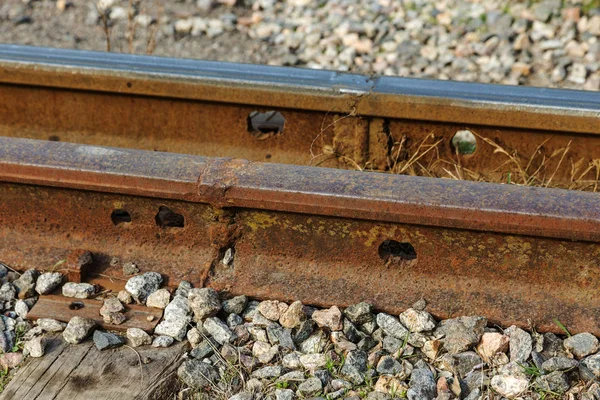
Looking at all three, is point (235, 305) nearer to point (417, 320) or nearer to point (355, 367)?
point (355, 367)

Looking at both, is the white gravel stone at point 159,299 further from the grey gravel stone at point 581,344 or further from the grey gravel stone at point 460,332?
the grey gravel stone at point 581,344

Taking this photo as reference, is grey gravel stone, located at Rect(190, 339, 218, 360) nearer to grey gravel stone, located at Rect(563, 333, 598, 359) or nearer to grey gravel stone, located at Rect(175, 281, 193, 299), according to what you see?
grey gravel stone, located at Rect(175, 281, 193, 299)

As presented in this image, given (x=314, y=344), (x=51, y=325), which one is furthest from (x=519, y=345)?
(x=51, y=325)

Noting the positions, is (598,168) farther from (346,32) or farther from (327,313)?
(346,32)

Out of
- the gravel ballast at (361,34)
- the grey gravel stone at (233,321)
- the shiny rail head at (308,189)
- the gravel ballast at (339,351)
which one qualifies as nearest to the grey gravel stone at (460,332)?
the gravel ballast at (339,351)

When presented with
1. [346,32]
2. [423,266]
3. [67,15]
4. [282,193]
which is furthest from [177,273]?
[67,15]

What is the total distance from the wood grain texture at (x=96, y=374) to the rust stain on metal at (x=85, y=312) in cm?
9

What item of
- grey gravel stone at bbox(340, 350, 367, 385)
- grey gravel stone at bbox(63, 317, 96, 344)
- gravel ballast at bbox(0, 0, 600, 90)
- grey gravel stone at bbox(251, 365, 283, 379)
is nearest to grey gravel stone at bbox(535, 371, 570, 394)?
grey gravel stone at bbox(340, 350, 367, 385)

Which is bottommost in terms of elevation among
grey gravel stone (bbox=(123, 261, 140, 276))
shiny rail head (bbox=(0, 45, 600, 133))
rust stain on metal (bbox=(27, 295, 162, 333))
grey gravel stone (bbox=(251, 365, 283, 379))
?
grey gravel stone (bbox=(251, 365, 283, 379))

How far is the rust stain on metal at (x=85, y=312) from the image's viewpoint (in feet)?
9.87

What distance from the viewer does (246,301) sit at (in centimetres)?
311

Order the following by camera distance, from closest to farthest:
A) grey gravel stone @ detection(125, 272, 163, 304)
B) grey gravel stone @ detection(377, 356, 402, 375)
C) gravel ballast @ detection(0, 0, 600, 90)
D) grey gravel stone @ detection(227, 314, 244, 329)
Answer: grey gravel stone @ detection(377, 356, 402, 375)
grey gravel stone @ detection(227, 314, 244, 329)
grey gravel stone @ detection(125, 272, 163, 304)
gravel ballast @ detection(0, 0, 600, 90)

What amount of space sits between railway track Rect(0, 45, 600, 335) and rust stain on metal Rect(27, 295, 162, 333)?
0.13m

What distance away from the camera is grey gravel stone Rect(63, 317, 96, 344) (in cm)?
292
